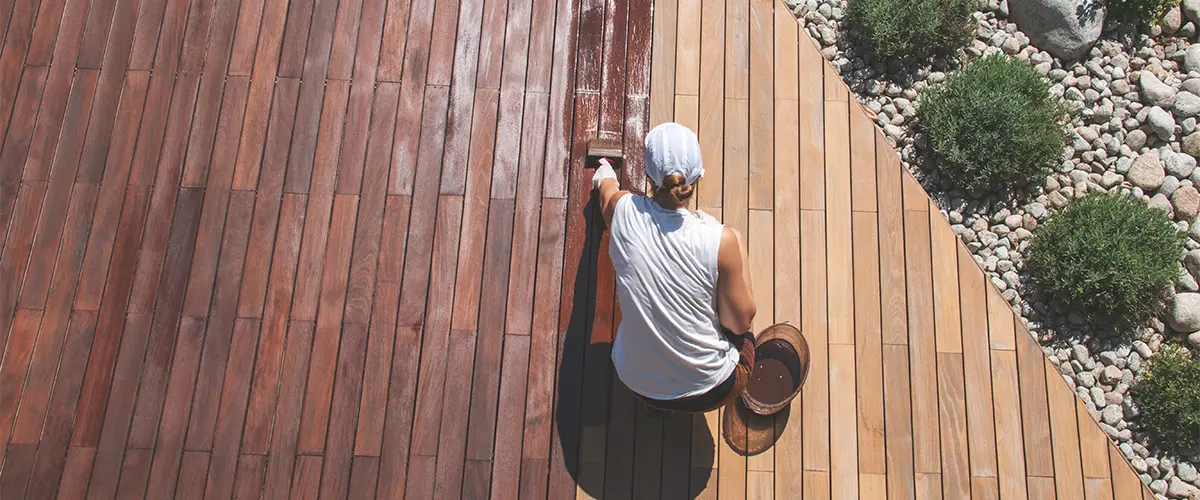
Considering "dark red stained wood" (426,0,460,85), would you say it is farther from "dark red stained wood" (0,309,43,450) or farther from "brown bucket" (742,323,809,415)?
"dark red stained wood" (0,309,43,450)

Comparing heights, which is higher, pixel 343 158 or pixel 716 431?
pixel 343 158

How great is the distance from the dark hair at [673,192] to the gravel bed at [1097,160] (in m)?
1.59

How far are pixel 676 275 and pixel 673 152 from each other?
39 centimetres

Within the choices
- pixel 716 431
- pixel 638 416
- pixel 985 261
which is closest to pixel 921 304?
pixel 985 261

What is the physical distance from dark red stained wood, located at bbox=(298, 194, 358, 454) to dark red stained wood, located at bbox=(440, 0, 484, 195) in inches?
17.4

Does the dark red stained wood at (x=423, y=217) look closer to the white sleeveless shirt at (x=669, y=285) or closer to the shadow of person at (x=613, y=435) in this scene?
the shadow of person at (x=613, y=435)

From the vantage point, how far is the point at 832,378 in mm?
3551

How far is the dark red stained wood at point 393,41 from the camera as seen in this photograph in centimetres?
387

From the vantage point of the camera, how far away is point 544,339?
139 inches

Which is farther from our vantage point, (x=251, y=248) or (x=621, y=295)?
(x=251, y=248)

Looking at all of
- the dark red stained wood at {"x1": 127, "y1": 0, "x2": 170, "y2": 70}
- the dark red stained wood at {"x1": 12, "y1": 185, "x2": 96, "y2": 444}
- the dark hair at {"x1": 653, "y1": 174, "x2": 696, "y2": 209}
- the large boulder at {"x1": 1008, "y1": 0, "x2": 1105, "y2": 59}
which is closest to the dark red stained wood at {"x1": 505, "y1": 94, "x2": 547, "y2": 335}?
the dark hair at {"x1": 653, "y1": 174, "x2": 696, "y2": 209}

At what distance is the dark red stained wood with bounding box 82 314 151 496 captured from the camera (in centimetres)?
338

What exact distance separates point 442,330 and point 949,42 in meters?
2.65

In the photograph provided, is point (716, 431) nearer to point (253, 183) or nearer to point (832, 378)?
point (832, 378)
